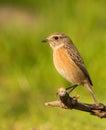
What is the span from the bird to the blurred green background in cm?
132

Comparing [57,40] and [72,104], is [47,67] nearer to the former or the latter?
[57,40]

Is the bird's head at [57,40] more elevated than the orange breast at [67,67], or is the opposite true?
the bird's head at [57,40]

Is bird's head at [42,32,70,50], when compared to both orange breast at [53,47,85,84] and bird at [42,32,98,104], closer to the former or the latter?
bird at [42,32,98,104]

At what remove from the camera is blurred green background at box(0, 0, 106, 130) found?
10.9 meters

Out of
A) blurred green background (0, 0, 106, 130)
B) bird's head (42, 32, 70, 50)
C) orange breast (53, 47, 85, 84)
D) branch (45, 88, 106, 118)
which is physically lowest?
blurred green background (0, 0, 106, 130)

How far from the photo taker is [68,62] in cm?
876

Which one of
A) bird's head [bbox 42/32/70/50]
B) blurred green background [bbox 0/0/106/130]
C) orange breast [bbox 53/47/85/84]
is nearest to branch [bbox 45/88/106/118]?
orange breast [bbox 53/47/85/84]

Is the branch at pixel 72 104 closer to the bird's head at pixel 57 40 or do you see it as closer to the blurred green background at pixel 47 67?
the bird's head at pixel 57 40

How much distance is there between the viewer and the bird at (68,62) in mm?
8617

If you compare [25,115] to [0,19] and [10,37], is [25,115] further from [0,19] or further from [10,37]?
[0,19]

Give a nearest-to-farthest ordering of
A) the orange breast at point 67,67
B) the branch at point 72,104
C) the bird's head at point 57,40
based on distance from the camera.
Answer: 1. the branch at point 72,104
2. the orange breast at point 67,67
3. the bird's head at point 57,40

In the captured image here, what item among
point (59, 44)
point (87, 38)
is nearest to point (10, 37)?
point (87, 38)

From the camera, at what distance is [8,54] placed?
43.8 ft

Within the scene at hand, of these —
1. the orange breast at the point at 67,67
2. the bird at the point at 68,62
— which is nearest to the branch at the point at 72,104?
the bird at the point at 68,62
